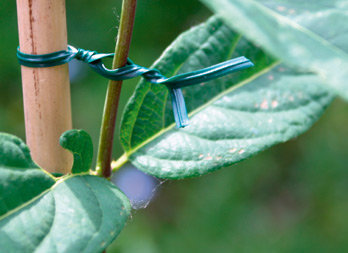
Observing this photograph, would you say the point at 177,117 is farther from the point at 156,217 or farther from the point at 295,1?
the point at 156,217

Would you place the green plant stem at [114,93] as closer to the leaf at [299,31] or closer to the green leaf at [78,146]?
the green leaf at [78,146]

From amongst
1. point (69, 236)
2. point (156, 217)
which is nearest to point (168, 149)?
point (69, 236)

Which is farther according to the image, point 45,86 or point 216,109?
point 216,109

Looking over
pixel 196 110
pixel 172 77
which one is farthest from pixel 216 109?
pixel 172 77

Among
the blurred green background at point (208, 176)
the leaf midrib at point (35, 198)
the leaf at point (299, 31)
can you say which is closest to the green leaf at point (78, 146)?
the leaf midrib at point (35, 198)

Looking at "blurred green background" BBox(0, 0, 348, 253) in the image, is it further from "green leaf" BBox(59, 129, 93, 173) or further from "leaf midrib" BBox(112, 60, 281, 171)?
"green leaf" BBox(59, 129, 93, 173)

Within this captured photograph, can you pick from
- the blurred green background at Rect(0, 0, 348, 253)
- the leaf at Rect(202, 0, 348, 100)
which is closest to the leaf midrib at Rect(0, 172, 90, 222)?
the leaf at Rect(202, 0, 348, 100)

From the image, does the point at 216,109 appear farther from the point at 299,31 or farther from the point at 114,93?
the point at 299,31
